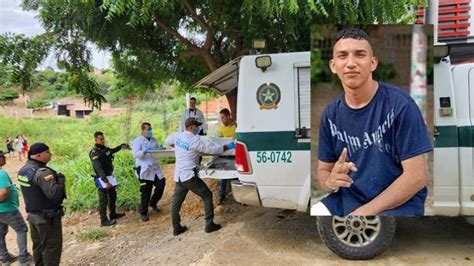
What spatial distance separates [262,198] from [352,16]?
197 cm

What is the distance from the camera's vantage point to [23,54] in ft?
18.9

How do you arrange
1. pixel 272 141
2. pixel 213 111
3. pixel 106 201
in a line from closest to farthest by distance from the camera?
pixel 272 141
pixel 106 201
pixel 213 111

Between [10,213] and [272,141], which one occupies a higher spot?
[272,141]

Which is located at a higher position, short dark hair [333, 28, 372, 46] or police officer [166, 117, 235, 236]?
short dark hair [333, 28, 372, 46]

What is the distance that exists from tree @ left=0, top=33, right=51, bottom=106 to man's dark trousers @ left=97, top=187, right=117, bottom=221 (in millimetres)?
1994

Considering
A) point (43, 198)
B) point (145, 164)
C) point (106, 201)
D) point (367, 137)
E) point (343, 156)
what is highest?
point (367, 137)

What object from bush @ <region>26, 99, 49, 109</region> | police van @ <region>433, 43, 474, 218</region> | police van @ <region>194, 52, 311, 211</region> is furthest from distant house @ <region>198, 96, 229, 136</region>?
bush @ <region>26, 99, 49, 109</region>

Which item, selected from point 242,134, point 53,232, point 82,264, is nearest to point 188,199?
point 82,264

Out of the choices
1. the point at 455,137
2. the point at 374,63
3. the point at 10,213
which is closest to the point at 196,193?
the point at 10,213

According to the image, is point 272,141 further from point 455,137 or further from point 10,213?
point 10,213

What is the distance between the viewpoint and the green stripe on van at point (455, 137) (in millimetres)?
3564

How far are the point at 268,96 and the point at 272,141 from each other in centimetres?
45

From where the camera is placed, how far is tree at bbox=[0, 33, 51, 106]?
560 cm

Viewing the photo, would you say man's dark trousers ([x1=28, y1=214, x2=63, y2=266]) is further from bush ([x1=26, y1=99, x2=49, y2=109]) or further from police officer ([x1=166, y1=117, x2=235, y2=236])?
bush ([x1=26, y1=99, x2=49, y2=109])
